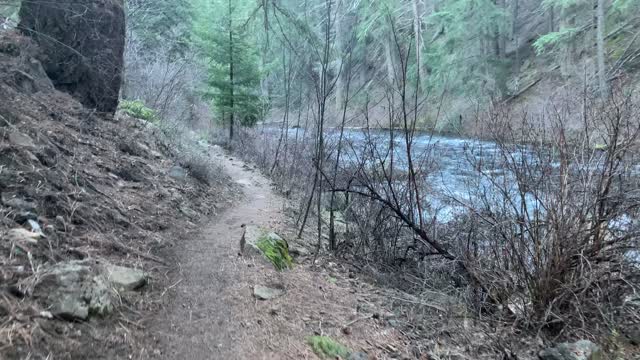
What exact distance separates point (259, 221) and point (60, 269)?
4.14 m

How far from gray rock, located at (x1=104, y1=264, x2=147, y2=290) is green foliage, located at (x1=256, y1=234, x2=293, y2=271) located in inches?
65.9

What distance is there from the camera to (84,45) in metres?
7.24

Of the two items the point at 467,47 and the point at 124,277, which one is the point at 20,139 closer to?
the point at 124,277

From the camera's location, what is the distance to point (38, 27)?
6.77 metres

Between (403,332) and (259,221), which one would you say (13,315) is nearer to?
(403,332)

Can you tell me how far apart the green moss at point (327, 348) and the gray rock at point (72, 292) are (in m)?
1.59

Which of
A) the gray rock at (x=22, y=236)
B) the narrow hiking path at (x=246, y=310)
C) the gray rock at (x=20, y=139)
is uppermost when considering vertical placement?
the gray rock at (x=20, y=139)

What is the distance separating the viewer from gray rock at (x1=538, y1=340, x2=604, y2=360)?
3.98 m

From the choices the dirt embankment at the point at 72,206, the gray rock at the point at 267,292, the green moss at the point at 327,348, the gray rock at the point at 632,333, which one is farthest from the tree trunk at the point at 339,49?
the gray rock at the point at 632,333

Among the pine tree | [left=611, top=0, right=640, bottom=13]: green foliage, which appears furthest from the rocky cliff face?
[left=611, top=0, right=640, bottom=13]: green foliage

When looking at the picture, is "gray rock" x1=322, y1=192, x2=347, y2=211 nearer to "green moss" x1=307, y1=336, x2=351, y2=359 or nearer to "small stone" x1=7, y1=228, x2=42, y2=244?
"green moss" x1=307, y1=336, x2=351, y2=359

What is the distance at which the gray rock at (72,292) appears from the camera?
2.67 meters

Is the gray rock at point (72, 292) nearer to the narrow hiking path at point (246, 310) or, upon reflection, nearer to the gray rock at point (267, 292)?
the narrow hiking path at point (246, 310)

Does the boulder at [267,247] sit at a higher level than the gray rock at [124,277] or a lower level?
lower
